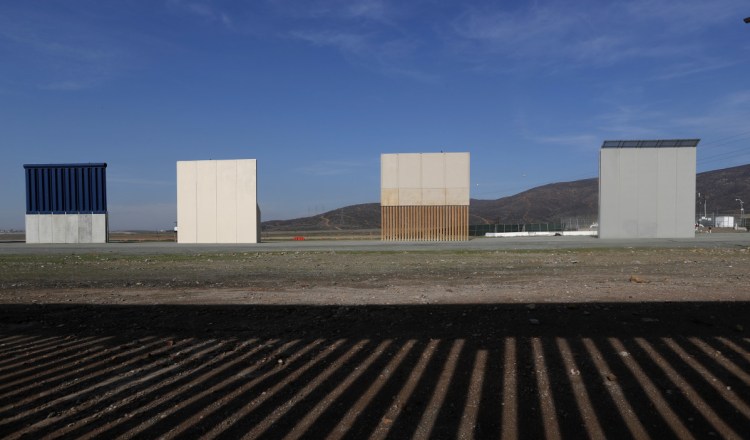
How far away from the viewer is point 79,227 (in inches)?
1592

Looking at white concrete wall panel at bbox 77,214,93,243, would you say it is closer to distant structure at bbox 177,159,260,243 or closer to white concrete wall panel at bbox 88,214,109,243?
white concrete wall panel at bbox 88,214,109,243

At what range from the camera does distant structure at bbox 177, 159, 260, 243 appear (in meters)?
38.5

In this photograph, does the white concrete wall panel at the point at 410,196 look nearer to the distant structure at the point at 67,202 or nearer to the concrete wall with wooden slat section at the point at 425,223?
the concrete wall with wooden slat section at the point at 425,223

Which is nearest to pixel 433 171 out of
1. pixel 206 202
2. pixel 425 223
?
pixel 425 223

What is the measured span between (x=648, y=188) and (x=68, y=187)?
42.0 metres

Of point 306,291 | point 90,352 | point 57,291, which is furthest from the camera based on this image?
point 57,291

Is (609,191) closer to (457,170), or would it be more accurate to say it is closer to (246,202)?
(457,170)

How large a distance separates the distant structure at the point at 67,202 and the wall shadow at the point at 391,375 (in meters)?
36.8

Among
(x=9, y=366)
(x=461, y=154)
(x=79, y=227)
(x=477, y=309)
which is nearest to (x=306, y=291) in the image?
(x=477, y=309)

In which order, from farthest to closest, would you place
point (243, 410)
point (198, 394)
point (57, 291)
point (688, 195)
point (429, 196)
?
point (429, 196) < point (688, 195) < point (57, 291) < point (198, 394) < point (243, 410)

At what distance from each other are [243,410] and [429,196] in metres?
37.6

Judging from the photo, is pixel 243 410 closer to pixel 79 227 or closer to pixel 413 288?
pixel 413 288

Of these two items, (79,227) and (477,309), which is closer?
(477,309)

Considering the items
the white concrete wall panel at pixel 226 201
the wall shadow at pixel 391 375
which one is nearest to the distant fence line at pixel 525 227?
the white concrete wall panel at pixel 226 201
